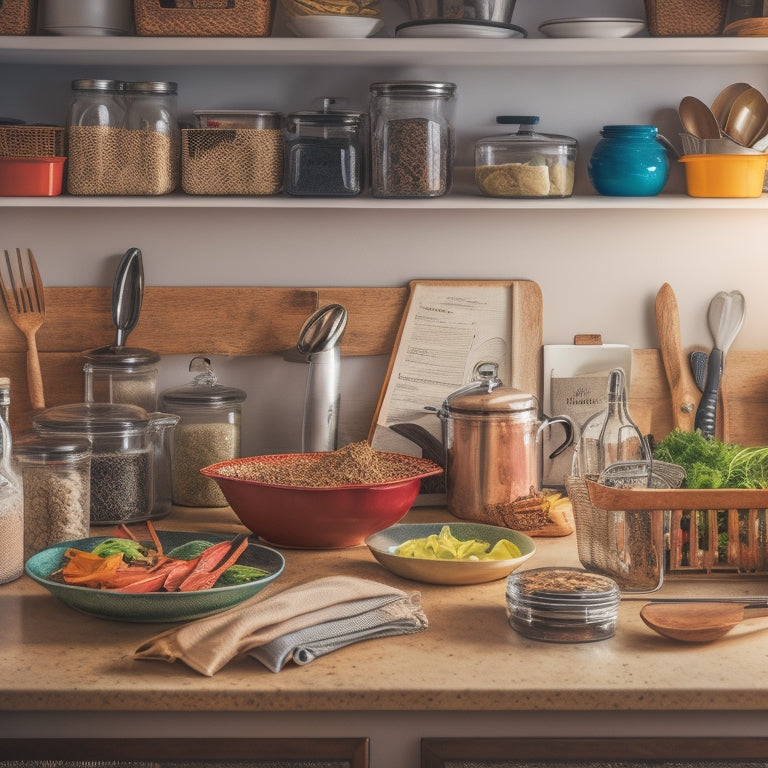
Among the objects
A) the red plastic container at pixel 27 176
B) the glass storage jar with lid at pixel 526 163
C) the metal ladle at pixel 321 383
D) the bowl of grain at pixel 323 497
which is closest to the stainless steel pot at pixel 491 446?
the bowl of grain at pixel 323 497

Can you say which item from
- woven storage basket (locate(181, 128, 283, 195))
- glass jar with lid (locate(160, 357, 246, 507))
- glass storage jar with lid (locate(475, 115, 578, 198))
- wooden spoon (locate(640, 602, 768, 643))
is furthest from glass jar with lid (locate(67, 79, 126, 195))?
wooden spoon (locate(640, 602, 768, 643))

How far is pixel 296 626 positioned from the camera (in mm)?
1309

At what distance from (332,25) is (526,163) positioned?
0.44m

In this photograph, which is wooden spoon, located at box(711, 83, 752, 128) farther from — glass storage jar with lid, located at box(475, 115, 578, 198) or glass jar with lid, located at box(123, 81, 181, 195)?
glass jar with lid, located at box(123, 81, 181, 195)

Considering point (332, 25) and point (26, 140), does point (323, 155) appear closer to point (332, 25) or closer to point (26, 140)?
point (332, 25)

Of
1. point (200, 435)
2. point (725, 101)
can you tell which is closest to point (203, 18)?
point (200, 435)

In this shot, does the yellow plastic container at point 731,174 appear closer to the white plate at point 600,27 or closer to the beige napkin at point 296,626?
the white plate at point 600,27

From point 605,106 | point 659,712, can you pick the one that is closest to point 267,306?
point 605,106

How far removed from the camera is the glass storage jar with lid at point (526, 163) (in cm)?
198

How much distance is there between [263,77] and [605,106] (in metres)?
0.69

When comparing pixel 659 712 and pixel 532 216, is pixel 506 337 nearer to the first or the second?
pixel 532 216

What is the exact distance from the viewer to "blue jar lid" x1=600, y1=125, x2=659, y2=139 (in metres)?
2.01

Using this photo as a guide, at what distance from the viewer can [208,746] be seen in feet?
4.12

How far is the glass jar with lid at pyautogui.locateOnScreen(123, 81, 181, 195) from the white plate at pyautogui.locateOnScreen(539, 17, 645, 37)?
75cm
